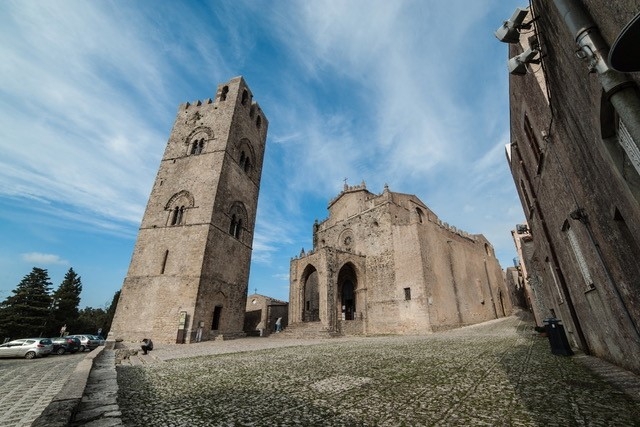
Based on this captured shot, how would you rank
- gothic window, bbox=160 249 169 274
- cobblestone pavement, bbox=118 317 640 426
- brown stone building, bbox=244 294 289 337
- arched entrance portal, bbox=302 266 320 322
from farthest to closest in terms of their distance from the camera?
brown stone building, bbox=244 294 289 337 < arched entrance portal, bbox=302 266 320 322 < gothic window, bbox=160 249 169 274 < cobblestone pavement, bbox=118 317 640 426

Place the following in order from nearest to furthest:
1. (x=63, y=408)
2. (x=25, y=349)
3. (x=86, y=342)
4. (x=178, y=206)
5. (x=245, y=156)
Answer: (x=63, y=408), (x=25, y=349), (x=178, y=206), (x=86, y=342), (x=245, y=156)

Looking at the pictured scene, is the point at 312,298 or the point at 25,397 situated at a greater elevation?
the point at 312,298

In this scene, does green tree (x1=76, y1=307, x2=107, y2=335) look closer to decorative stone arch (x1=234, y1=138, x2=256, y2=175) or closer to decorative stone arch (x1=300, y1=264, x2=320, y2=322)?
decorative stone arch (x1=300, y1=264, x2=320, y2=322)

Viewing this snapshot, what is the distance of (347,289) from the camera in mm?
28422

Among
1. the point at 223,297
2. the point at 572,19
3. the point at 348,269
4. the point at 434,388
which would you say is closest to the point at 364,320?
the point at 348,269

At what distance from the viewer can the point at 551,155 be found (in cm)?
623

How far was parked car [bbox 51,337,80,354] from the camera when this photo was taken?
1738 cm

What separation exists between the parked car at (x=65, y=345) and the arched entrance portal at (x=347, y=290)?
66.7 ft

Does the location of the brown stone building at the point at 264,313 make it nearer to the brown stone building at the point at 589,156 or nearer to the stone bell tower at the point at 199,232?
the stone bell tower at the point at 199,232

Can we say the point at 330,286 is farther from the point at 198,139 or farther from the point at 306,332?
→ the point at 198,139

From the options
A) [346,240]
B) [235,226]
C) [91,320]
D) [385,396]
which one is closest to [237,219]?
[235,226]

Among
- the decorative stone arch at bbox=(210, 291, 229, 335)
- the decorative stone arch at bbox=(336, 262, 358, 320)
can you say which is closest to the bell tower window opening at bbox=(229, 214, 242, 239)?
the decorative stone arch at bbox=(210, 291, 229, 335)

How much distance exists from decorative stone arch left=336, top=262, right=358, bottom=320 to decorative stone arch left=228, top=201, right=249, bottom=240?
10.2 meters

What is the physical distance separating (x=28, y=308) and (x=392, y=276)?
43.5m
